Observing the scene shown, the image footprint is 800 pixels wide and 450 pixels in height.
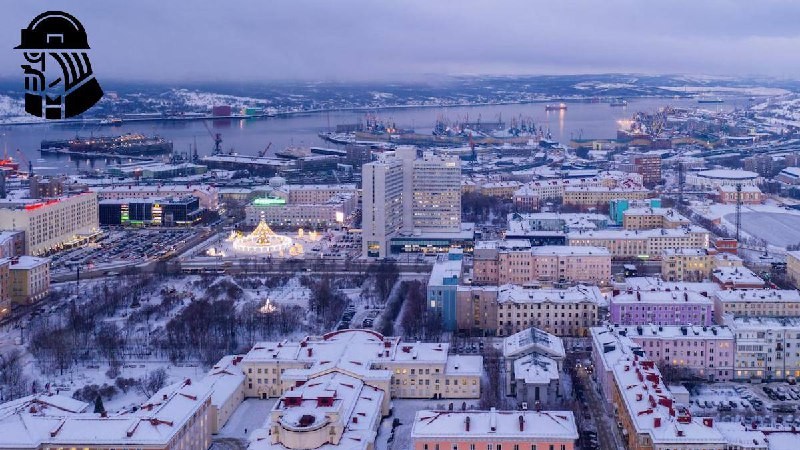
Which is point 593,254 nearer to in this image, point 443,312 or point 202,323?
point 443,312

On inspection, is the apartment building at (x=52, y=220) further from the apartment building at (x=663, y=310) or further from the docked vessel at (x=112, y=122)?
the docked vessel at (x=112, y=122)

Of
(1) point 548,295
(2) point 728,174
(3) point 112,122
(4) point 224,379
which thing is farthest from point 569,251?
(3) point 112,122

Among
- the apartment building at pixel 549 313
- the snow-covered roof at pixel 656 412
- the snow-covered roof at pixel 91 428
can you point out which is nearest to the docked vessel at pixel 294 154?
the apartment building at pixel 549 313

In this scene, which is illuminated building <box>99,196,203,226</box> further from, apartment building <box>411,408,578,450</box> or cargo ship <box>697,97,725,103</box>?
cargo ship <box>697,97,725,103</box>

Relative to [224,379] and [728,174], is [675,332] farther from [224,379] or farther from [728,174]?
[728,174]

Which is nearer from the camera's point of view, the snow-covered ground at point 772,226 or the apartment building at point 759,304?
the apartment building at point 759,304

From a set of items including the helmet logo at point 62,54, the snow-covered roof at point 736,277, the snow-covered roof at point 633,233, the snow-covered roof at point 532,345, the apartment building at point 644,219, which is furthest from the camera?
the apartment building at point 644,219
